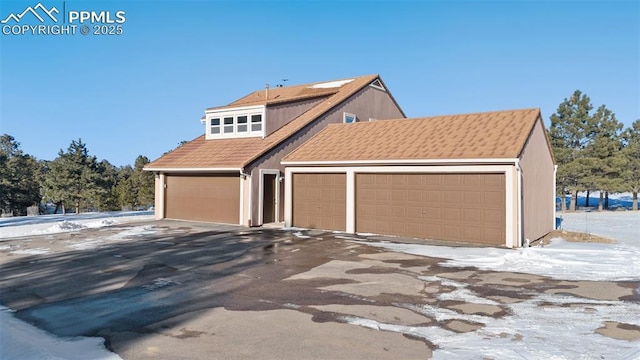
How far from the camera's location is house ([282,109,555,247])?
12828 millimetres

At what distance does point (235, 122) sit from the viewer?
20.8 meters

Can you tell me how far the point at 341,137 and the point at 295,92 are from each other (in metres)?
8.65

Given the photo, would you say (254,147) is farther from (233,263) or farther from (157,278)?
(157,278)

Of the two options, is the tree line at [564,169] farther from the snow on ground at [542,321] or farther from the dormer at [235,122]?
the snow on ground at [542,321]

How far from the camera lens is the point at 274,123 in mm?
20250

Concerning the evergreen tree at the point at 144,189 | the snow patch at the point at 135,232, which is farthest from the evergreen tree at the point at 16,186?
the snow patch at the point at 135,232

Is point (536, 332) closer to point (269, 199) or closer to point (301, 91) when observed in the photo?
point (269, 199)

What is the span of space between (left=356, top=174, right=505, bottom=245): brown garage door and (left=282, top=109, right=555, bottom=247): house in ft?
0.10

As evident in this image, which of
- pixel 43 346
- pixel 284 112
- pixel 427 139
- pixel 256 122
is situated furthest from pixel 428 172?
pixel 43 346

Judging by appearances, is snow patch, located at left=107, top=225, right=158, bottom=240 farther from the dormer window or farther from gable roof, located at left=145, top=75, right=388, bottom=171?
the dormer window

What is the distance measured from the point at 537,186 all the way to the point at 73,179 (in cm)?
3802

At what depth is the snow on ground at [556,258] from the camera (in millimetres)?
9000

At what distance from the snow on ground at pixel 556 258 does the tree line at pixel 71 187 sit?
3285 cm

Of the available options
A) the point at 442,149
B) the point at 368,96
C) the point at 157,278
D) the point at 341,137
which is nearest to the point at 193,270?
the point at 157,278
